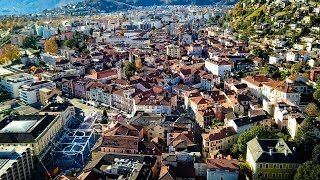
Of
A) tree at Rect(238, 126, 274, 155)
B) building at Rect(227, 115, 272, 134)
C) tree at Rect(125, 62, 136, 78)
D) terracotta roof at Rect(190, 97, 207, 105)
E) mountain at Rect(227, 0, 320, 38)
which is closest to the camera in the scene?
tree at Rect(238, 126, 274, 155)

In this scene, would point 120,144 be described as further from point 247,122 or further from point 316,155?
point 316,155

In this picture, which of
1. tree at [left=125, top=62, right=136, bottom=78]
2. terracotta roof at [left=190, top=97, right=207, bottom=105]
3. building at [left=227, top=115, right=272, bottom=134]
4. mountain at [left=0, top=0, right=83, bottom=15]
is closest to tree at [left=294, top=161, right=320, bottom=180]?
building at [left=227, top=115, right=272, bottom=134]

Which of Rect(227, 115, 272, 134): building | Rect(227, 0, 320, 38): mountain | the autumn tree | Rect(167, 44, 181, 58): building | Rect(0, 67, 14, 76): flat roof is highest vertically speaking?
Rect(227, 0, 320, 38): mountain

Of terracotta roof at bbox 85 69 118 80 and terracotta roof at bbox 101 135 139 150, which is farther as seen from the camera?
terracotta roof at bbox 85 69 118 80

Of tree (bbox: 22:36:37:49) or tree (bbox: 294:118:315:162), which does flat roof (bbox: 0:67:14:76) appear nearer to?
tree (bbox: 22:36:37:49)

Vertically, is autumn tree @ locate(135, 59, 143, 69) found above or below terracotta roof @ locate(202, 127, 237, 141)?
above
